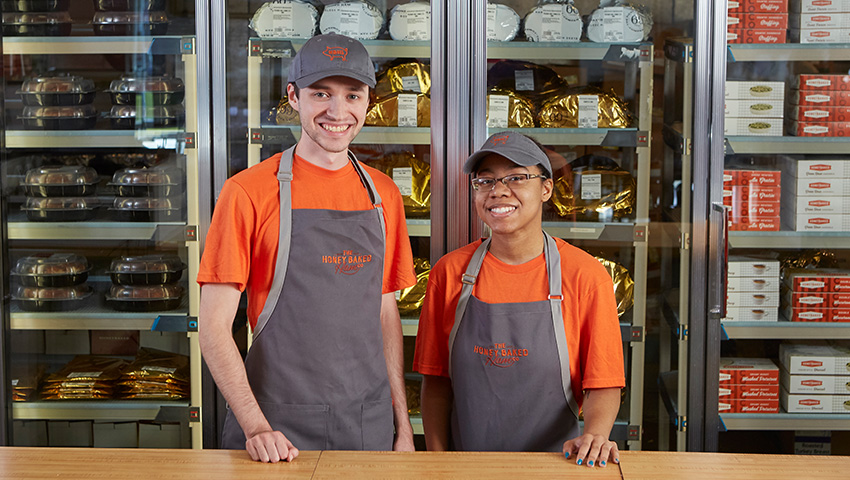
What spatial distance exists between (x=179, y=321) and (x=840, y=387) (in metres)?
2.38

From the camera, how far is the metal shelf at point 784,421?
2951 mm

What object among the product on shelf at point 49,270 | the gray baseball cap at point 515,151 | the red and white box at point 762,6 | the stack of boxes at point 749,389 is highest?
the red and white box at point 762,6

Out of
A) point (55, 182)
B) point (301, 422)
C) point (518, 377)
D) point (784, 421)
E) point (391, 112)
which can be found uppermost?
point (391, 112)

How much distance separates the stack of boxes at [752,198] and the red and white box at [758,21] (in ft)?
1.65

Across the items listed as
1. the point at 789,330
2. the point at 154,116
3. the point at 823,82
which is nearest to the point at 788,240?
the point at 789,330

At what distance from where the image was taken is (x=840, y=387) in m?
2.97

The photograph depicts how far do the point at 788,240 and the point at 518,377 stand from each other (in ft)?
4.59

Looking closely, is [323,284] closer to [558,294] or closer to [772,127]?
[558,294]

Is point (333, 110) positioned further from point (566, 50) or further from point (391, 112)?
point (566, 50)

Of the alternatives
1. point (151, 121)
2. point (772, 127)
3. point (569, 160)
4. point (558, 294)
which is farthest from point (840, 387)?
point (151, 121)

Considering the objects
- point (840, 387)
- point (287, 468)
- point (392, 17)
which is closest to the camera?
point (287, 468)

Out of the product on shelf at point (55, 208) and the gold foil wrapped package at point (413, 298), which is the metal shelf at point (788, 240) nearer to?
the gold foil wrapped package at point (413, 298)

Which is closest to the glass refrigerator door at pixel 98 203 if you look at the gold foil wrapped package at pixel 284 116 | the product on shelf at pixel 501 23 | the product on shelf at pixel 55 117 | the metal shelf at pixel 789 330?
the product on shelf at pixel 55 117

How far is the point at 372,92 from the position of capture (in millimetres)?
2816
